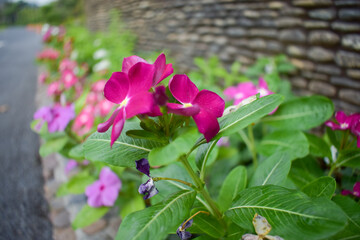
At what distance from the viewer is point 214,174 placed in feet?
4.93

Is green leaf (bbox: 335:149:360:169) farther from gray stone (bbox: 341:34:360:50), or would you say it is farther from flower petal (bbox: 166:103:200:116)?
gray stone (bbox: 341:34:360:50)

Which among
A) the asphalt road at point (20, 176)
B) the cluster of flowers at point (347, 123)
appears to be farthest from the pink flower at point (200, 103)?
the asphalt road at point (20, 176)

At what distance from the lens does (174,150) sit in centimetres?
42

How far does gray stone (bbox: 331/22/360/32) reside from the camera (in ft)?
5.31

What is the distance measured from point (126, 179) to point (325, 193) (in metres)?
0.94

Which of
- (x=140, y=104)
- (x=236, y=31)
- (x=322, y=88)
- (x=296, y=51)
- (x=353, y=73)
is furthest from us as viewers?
(x=236, y=31)

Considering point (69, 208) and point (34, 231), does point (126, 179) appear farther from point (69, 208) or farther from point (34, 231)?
point (34, 231)

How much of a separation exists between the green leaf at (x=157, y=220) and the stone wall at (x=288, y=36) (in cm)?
179

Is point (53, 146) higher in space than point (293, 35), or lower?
lower

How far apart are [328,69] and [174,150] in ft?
6.49

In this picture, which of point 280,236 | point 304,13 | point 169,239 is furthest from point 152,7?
point 280,236

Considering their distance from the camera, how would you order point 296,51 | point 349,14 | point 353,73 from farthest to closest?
1. point 296,51
2. point 353,73
3. point 349,14

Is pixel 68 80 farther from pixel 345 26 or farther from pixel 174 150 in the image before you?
pixel 345 26

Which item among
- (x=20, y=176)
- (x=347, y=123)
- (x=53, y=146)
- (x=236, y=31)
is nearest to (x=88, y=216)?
(x=53, y=146)
